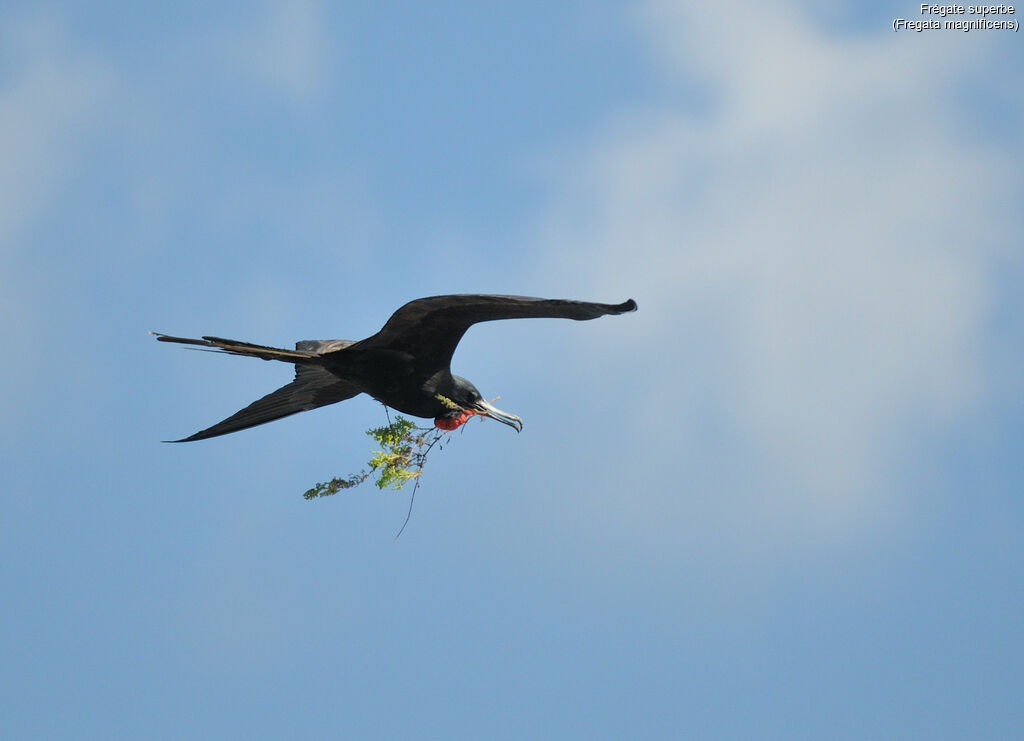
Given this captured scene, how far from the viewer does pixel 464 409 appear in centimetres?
857

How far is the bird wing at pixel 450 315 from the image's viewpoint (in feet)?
23.0

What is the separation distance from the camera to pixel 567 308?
23.0 ft

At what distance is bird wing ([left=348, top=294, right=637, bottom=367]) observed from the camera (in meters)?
7.02

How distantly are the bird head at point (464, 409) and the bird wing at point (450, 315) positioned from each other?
0.24 m

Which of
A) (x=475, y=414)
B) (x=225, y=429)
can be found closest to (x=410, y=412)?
(x=475, y=414)

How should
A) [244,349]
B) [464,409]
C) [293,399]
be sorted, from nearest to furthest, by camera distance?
[244,349], [464,409], [293,399]

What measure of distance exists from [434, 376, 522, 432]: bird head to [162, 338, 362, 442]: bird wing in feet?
4.72

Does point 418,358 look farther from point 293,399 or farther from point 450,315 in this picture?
point 293,399

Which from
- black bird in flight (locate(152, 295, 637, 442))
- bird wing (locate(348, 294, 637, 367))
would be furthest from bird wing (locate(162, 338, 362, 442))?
bird wing (locate(348, 294, 637, 367))

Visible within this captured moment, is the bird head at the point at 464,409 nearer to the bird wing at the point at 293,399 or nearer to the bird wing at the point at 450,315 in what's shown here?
the bird wing at the point at 450,315

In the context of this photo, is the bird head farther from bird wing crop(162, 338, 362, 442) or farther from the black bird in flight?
bird wing crop(162, 338, 362, 442)

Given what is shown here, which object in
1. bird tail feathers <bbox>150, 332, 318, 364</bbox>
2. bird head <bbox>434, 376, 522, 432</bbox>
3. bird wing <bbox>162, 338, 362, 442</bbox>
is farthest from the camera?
bird wing <bbox>162, 338, 362, 442</bbox>

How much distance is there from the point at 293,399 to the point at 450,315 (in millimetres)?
2401

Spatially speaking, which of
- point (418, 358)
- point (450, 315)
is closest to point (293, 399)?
point (418, 358)
